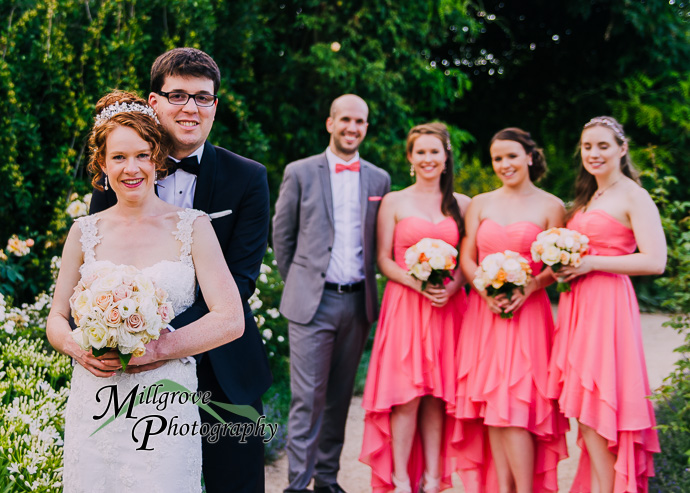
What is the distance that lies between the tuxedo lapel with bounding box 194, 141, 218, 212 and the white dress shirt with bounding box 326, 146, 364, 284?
181 centimetres

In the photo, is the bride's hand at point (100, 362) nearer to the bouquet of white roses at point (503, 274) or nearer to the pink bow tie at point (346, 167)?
the bouquet of white roses at point (503, 274)

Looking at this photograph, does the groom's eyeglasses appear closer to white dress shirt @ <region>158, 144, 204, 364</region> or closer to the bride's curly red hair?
the bride's curly red hair

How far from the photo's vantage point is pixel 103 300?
2104 millimetres

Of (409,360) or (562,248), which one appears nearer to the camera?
(562,248)

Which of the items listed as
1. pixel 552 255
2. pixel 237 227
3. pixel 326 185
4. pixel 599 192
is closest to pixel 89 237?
pixel 237 227

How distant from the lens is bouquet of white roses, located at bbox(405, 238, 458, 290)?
3.97 m

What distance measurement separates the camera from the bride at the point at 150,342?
2322 millimetres

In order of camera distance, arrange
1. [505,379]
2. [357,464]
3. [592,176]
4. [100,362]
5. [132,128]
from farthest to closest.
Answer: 1. [357,464]
2. [592,176]
3. [505,379]
4. [132,128]
5. [100,362]

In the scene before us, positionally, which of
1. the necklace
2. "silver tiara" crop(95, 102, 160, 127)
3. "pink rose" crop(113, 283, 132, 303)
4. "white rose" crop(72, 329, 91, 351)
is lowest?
"white rose" crop(72, 329, 91, 351)

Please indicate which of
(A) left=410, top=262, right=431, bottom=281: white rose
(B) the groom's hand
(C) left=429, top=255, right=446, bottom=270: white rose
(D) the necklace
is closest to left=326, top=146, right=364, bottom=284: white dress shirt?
(A) left=410, top=262, right=431, bottom=281: white rose

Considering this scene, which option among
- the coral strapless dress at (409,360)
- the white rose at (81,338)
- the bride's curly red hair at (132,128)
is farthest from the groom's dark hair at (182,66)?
the coral strapless dress at (409,360)

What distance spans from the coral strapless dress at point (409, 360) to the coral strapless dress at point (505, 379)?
12 cm

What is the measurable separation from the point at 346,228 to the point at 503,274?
1.24m

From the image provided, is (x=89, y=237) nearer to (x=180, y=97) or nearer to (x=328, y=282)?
(x=180, y=97)
